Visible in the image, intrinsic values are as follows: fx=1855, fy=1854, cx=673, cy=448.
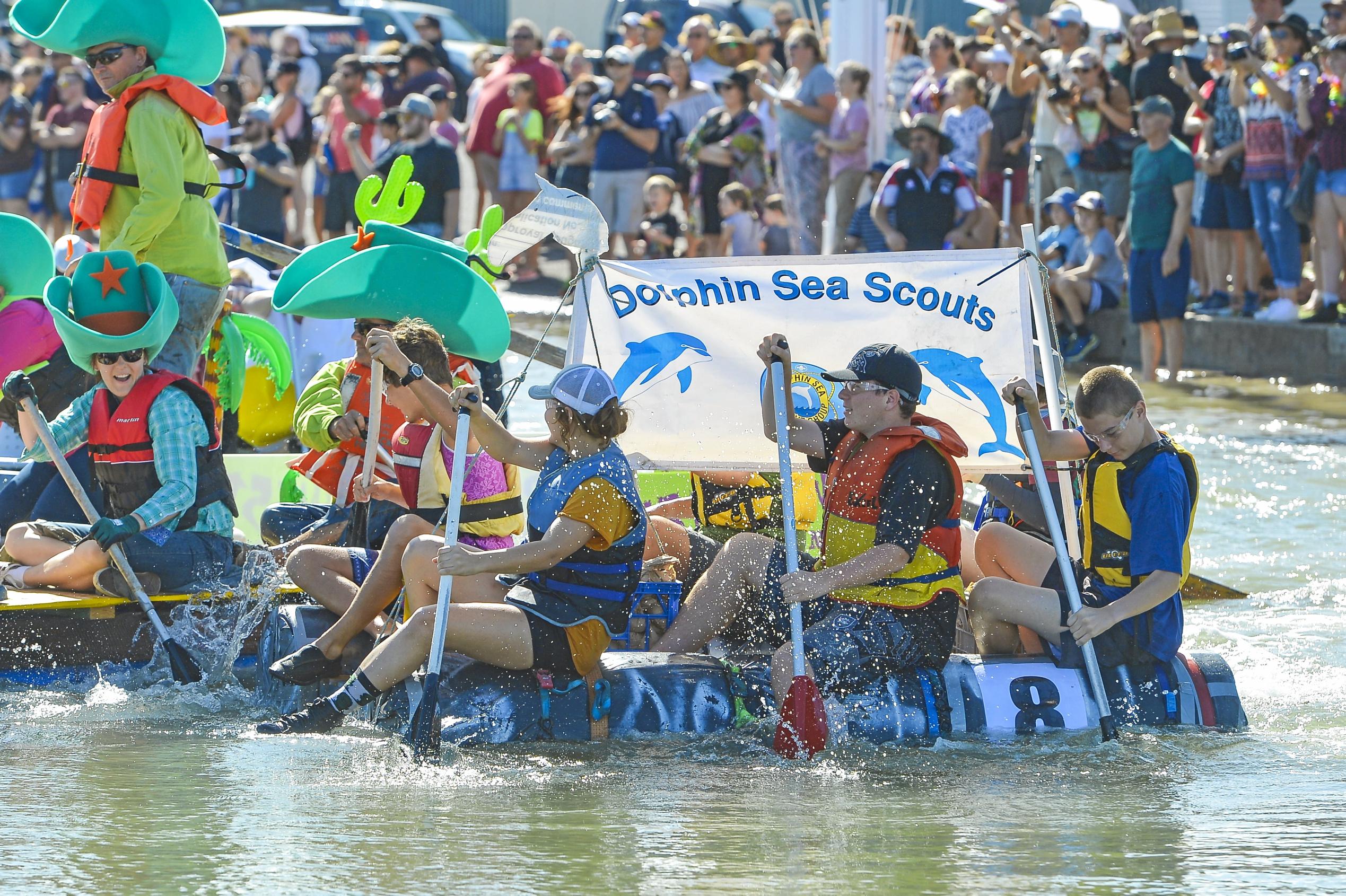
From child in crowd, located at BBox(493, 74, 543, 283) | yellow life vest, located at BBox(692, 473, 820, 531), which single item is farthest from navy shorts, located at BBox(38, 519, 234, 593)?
child in crowd, located at BBox(493, 74, 543, 283)

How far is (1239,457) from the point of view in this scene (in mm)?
11047

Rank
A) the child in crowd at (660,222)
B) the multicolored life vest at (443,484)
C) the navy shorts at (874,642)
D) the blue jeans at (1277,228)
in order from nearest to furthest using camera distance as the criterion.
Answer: the navy shorts at (874,642) → the multicolored life vest at (443,484) → the blue jeans at (1277,228) → the child in crowd at (660,222)

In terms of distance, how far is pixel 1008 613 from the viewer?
6191mm

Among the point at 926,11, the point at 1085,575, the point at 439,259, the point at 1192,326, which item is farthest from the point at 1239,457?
the point at 926,11

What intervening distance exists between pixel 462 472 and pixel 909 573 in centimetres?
147

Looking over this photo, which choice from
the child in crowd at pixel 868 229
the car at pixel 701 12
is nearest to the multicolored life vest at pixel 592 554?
the child in crowd at pixel 868 229

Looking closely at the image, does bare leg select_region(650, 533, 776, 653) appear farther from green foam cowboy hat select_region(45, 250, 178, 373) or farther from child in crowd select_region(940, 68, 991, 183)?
child in crowd select_region(940, 68, 991, 183)

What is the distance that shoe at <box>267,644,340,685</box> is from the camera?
613 centimetres

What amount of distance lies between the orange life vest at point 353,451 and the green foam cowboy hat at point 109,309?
2.33ft

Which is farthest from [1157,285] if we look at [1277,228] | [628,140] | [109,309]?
[109,309]

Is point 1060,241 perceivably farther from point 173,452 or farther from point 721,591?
point 173,452

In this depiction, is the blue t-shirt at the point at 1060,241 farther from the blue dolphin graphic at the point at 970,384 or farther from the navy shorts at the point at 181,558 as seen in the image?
the navy shorts at the point at 181,558

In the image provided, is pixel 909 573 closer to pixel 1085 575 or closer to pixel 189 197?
pixel 1085 575

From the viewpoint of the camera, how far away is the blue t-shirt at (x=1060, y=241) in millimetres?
14078
